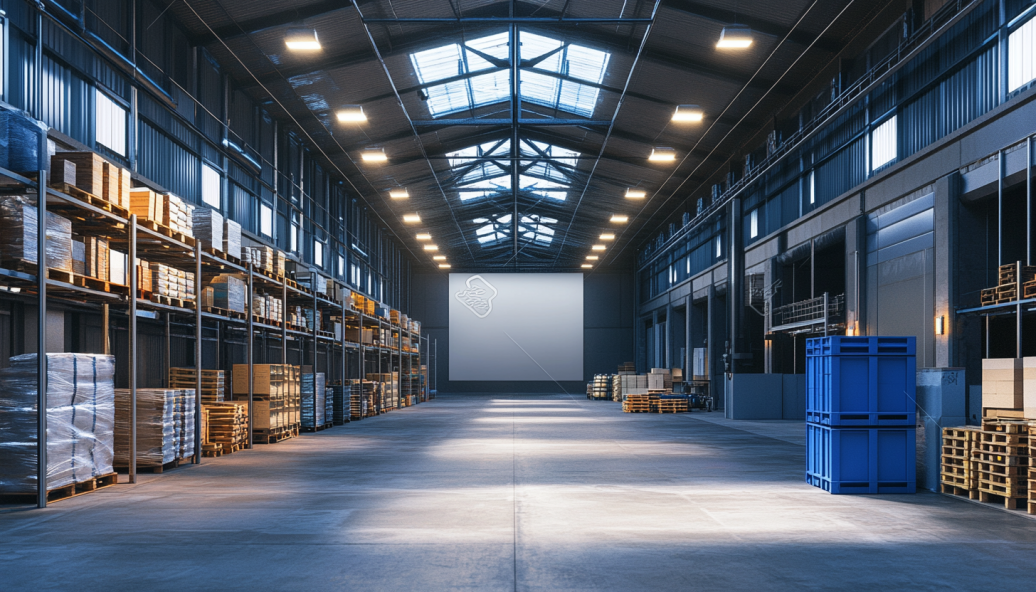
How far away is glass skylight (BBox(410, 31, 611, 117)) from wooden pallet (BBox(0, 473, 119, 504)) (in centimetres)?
1263

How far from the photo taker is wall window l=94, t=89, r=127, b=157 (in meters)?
14.1

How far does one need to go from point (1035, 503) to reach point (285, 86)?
716 inches

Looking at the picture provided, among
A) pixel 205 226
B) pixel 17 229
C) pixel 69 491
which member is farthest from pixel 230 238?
pixel 69 491

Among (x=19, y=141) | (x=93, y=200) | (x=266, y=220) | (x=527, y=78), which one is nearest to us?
(x=19, y=141)

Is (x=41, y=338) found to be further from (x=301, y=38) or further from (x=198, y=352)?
(x=301, y=38)

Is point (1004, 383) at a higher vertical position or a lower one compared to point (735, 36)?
lower

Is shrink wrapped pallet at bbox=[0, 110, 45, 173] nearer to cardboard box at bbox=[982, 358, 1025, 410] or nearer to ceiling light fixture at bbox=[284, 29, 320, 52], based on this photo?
ceiling light fixture at bbox=[284, 29, 320, 52]

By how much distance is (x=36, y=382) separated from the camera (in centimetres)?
871

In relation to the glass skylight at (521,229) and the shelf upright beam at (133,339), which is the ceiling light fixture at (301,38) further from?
the glass skylight at (521,229)

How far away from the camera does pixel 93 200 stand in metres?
10.0

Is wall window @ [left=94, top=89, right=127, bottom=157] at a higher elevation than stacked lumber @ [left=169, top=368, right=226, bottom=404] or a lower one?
higher

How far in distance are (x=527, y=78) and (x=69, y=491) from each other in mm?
16406

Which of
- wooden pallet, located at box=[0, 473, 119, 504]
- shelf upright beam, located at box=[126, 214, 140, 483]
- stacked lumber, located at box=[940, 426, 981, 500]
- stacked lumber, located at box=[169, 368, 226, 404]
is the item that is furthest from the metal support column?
stacked lumber, located at box=[940, 426, 981, 500]

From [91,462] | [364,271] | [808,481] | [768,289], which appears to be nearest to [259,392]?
[91,462]
